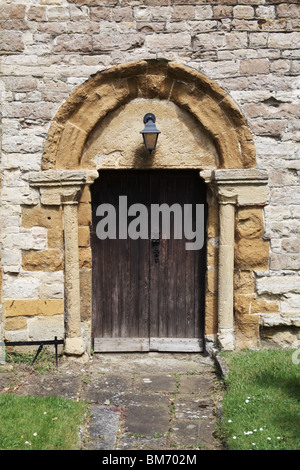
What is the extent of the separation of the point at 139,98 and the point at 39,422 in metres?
3.40

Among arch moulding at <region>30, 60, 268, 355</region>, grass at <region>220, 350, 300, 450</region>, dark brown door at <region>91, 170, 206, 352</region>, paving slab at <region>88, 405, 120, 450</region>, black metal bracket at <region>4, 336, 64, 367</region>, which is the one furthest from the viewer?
dark brown door at <region>91, 170, 206, 352</region>

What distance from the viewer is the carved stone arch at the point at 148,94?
5.88 meters

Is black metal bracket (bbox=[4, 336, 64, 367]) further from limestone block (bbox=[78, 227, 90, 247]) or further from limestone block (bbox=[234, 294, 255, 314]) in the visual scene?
limestone block (bbox=[234, 294, 255, 314])

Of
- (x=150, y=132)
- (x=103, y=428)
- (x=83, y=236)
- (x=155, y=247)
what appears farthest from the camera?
(x=155, y=247)

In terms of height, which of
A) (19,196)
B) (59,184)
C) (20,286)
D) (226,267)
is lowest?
(20,286)

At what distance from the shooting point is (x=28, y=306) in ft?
19.8

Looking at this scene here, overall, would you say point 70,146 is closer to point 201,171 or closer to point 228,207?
point 201,171

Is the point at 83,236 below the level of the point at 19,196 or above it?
below

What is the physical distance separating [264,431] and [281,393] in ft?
2.52

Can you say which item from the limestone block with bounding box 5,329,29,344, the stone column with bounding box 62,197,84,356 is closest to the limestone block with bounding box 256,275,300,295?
the stone column with bounding box 62,197,84,356

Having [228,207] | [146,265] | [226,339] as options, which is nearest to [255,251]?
[228,207]

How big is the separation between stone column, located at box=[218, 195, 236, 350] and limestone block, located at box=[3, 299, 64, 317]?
169 cm

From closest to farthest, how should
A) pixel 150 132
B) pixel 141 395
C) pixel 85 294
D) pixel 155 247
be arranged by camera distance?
pixel 141 395 → pixel 150 132 → pixel 85 294 → pixel 155 247

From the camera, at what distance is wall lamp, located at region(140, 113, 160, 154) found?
584cm
